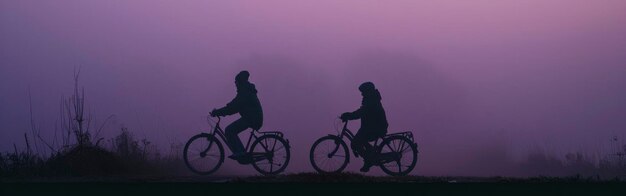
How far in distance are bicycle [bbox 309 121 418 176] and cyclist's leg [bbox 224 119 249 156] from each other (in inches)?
52.8

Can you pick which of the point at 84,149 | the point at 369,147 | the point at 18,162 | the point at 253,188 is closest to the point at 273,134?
the point at 369,147

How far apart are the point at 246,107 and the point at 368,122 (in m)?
2.29

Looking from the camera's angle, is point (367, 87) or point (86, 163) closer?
point (86, 163)

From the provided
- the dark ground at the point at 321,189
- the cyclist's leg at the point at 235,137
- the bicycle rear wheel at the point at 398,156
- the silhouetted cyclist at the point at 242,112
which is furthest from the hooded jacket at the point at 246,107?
the dark ground at the point at 321,189

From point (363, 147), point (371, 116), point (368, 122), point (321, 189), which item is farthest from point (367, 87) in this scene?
point (321, 189)

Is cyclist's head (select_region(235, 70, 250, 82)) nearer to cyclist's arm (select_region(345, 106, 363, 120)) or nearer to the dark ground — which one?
cyclist's arm (select_region(345, 106, 363, 120))

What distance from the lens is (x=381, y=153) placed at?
1599 cm

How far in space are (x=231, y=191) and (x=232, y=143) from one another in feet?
20.8

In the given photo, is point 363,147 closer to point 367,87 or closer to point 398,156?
point 398,156

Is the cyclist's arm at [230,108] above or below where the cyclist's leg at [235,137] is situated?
above

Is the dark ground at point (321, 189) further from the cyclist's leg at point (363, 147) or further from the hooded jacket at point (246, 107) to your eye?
the cyclist's leg at point (363, 147)

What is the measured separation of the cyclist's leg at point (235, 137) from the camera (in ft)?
52.4

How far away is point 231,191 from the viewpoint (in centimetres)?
973

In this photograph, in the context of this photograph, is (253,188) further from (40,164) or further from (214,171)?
(40,164)
